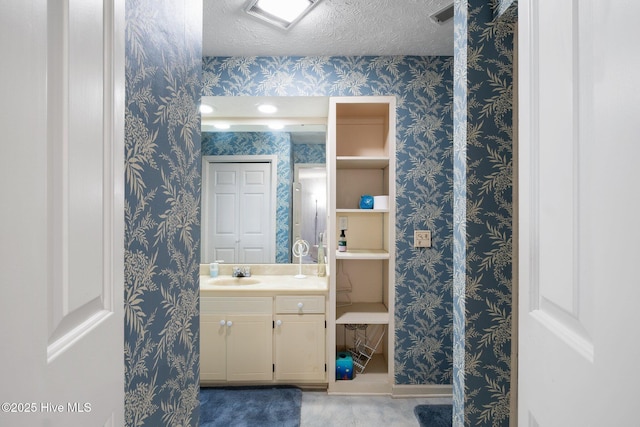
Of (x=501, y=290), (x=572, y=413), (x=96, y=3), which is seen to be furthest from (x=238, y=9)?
(x=572, y=413)

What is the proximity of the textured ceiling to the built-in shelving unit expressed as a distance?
1.34 ft

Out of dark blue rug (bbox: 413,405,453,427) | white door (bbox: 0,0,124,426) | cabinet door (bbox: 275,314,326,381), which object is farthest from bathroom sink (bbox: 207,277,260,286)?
white door (bbox: 0,0,124,426)

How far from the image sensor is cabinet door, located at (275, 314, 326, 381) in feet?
8.39

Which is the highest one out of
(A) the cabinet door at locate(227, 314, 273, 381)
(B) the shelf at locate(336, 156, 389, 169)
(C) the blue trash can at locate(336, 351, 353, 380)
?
(B) the shelf at locate(336, 156, 389, 169)

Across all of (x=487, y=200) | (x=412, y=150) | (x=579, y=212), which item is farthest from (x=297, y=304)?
(x=579, y=212)

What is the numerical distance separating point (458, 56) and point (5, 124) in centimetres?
172

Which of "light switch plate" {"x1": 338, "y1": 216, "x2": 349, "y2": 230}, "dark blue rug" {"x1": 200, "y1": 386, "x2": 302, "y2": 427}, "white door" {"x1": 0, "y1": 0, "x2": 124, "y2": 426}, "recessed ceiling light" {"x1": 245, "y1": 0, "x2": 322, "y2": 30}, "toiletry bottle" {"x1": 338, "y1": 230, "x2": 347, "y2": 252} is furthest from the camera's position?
"light switch plate" {"x1": 338, "y1": 216, "x2": 349, "y2": 230}

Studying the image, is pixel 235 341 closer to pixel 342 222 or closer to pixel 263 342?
pixel 263 342

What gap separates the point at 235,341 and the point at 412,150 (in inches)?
83.0

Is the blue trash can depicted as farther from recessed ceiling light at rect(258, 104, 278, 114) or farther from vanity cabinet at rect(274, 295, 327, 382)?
recessed ceiling light at rect(258, 104, 278, 114)

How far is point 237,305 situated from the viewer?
2.58m

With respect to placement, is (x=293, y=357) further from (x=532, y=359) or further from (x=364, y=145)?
(x=532, y=359)

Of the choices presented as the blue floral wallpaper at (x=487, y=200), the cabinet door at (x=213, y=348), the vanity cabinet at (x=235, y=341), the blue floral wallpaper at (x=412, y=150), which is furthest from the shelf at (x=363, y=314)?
the blue floral wallpaper at (x=487, y=200)

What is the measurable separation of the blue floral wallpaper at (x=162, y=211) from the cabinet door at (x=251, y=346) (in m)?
1.41
